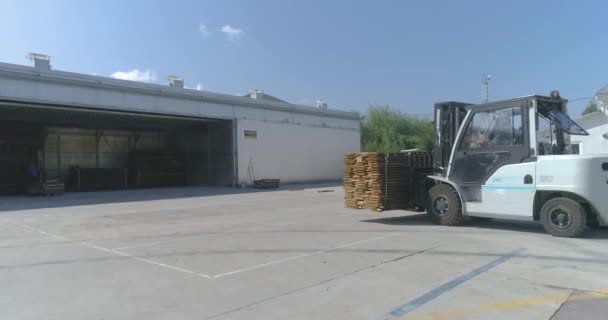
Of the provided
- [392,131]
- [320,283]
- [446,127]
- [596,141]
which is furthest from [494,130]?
[392,131]

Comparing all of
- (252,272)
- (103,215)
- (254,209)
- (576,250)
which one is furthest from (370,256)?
(103,215)

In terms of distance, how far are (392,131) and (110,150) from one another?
26.3 m

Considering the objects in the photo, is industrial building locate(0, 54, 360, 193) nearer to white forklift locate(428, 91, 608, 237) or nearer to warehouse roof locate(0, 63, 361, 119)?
warehouse roof locate(0, 63, 361, 119)

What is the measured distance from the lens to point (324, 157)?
1310 inches

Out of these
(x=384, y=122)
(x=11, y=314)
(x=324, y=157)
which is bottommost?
(x=11, y=314)

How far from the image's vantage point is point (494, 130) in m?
9.59

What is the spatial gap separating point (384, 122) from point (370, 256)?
39980 mm

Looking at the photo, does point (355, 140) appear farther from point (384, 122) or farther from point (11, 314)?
point (11, 314)

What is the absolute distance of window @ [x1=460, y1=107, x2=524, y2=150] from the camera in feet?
30.2

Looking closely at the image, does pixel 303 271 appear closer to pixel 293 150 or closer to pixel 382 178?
pixel 382 178

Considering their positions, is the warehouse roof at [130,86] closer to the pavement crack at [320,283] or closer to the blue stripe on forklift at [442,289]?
the pavement crack at [320,283]

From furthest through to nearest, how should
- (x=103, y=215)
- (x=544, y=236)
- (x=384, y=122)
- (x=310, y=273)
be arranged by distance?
(x=384, y=122)
(x=103, y=215)
(x=544, y=236)
(x=310, y=273)

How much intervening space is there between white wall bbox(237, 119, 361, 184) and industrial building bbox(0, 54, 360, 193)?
0.23 ft

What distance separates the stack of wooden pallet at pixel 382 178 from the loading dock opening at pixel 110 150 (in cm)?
1662
